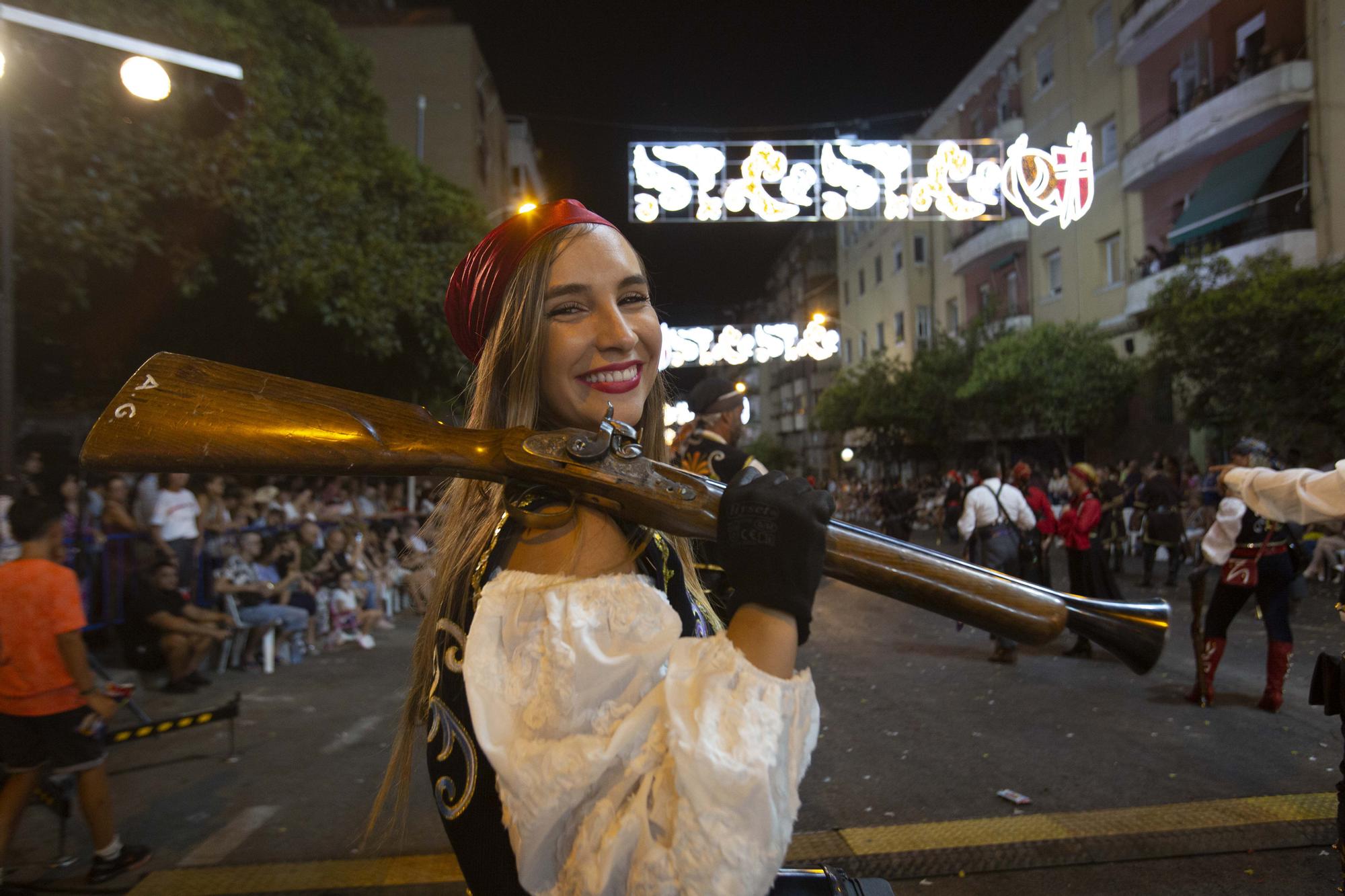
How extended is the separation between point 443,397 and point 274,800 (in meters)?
14.3

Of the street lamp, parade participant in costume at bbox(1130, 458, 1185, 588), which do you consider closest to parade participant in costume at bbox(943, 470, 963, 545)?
parade participant in costume at bbox(1130, 458, 1185, 588)

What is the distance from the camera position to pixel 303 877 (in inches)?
143

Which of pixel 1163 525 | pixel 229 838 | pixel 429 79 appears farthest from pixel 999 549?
pixel 429 79

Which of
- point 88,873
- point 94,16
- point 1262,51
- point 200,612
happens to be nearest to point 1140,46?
point 1262,51

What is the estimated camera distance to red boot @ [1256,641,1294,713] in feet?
18.9

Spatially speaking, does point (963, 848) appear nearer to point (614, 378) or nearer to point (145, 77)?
point (614, 378)

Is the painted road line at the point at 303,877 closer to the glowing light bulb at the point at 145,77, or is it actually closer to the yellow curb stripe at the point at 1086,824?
the yellow curb stripe at the point at 1086,824

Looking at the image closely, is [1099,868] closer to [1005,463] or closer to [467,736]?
[467,736]

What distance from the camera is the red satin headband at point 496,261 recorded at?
143cm

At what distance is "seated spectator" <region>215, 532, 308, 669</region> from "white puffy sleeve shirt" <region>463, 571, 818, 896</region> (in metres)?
7.90

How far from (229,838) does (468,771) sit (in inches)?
152

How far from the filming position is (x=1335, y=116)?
1420 centimetres

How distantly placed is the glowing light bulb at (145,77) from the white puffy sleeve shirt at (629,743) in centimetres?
594

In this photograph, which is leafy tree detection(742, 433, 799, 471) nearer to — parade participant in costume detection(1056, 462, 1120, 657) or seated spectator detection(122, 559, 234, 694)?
parade participant in costume detection(1056, 462, 1120, 657)
